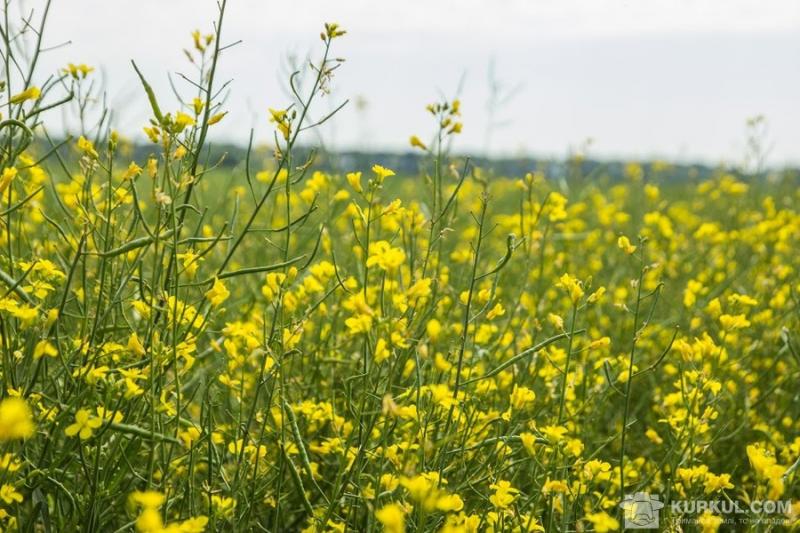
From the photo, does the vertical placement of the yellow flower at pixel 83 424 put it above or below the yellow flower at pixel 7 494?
above

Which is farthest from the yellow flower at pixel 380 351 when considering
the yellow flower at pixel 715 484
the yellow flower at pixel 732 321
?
the yellow flower at pixel 732 321

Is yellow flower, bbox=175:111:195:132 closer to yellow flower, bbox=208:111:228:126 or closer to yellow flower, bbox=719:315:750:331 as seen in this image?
yellow flower, bbox=208:111:228:126

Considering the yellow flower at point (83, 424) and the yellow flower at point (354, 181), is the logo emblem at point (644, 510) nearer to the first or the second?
the yellow flower at point (354, 181)

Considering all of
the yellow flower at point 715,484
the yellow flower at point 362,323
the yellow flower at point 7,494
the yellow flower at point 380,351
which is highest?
the yellow flower at point 362,323

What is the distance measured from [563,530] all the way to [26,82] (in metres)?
1.49

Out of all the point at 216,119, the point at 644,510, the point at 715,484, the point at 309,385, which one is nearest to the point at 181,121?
the point at 216,119

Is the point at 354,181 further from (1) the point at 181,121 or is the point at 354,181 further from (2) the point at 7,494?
(2) the point at 7,494

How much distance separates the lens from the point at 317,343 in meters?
2.45

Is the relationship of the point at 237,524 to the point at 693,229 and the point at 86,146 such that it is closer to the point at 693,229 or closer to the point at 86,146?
the point at 86,146

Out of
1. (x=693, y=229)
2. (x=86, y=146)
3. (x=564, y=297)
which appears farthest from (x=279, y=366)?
(x=693, y=229)

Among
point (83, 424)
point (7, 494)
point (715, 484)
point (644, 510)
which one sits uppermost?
point (83, 424)

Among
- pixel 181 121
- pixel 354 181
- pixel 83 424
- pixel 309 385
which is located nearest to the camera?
pixel 83 424

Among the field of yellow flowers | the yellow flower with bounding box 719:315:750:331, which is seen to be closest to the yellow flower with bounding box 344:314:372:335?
the field of yellow flowers

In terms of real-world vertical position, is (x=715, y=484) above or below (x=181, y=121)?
below
